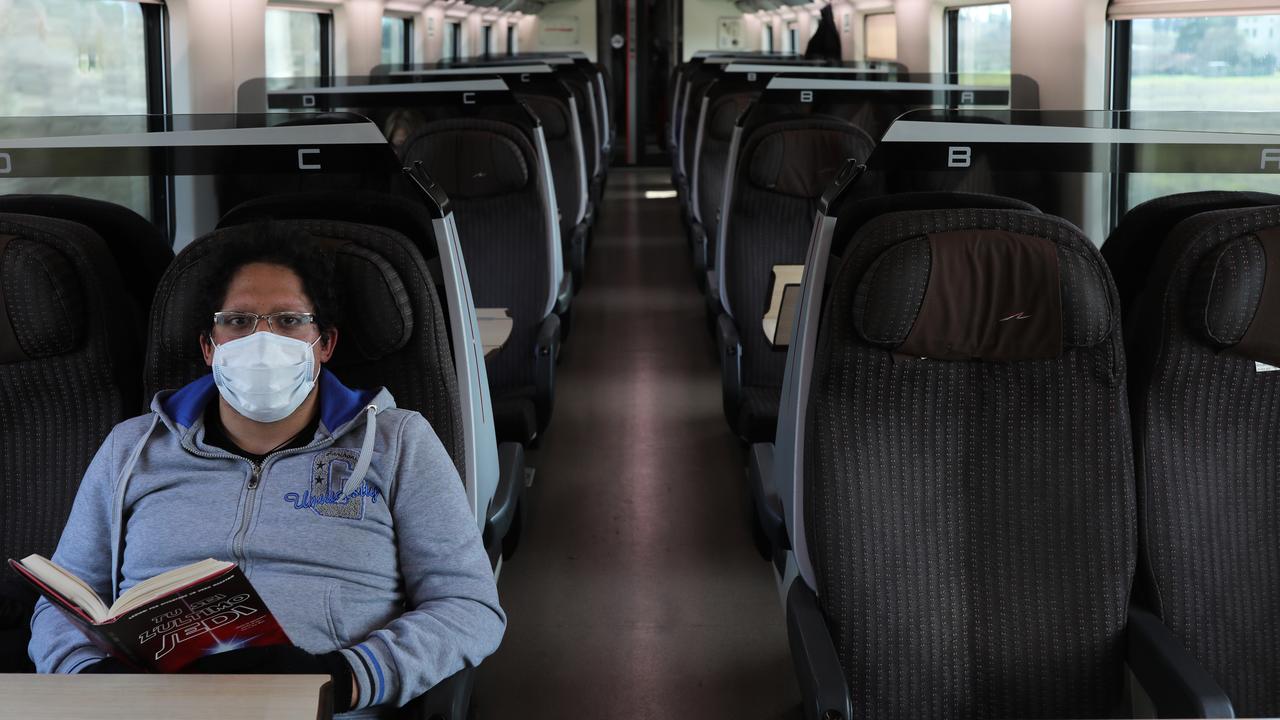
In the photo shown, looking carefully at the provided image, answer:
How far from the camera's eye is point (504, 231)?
427 centimetres

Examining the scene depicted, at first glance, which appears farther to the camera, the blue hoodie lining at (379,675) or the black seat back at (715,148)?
the black seat back at (715,148)

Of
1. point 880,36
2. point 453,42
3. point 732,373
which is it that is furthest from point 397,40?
point 732,373

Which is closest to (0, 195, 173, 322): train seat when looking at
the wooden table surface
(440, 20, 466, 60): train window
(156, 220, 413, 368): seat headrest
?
(156, 220, 413, 368): seat headrest

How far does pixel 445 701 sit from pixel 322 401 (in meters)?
0.54

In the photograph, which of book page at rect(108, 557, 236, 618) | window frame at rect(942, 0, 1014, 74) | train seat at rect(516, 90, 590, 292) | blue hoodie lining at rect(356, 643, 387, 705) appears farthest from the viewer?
window frame at rect(942, 0, 1014, 74)

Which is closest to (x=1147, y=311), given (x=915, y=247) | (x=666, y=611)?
(x=915, y=247)

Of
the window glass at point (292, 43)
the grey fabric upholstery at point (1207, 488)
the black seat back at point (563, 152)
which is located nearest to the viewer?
the grey fabric upholstery at point (1207, 488)

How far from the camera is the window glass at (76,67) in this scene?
3.96 metres

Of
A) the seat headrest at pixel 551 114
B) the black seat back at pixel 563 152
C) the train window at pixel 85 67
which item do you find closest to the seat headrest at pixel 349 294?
the train window at pixel 85 67

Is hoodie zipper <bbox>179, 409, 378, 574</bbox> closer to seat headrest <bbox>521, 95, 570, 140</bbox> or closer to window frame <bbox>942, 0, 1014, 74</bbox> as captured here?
seat headrest <bbox>521, 95, 570, 140</bbox>

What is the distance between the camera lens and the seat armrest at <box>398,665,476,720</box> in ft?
5.84

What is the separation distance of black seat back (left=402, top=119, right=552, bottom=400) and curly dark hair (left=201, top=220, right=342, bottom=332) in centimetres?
217

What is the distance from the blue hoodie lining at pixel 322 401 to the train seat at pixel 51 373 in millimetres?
314

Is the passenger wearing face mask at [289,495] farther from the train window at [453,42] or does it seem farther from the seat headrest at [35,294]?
the train window at [453,42]
